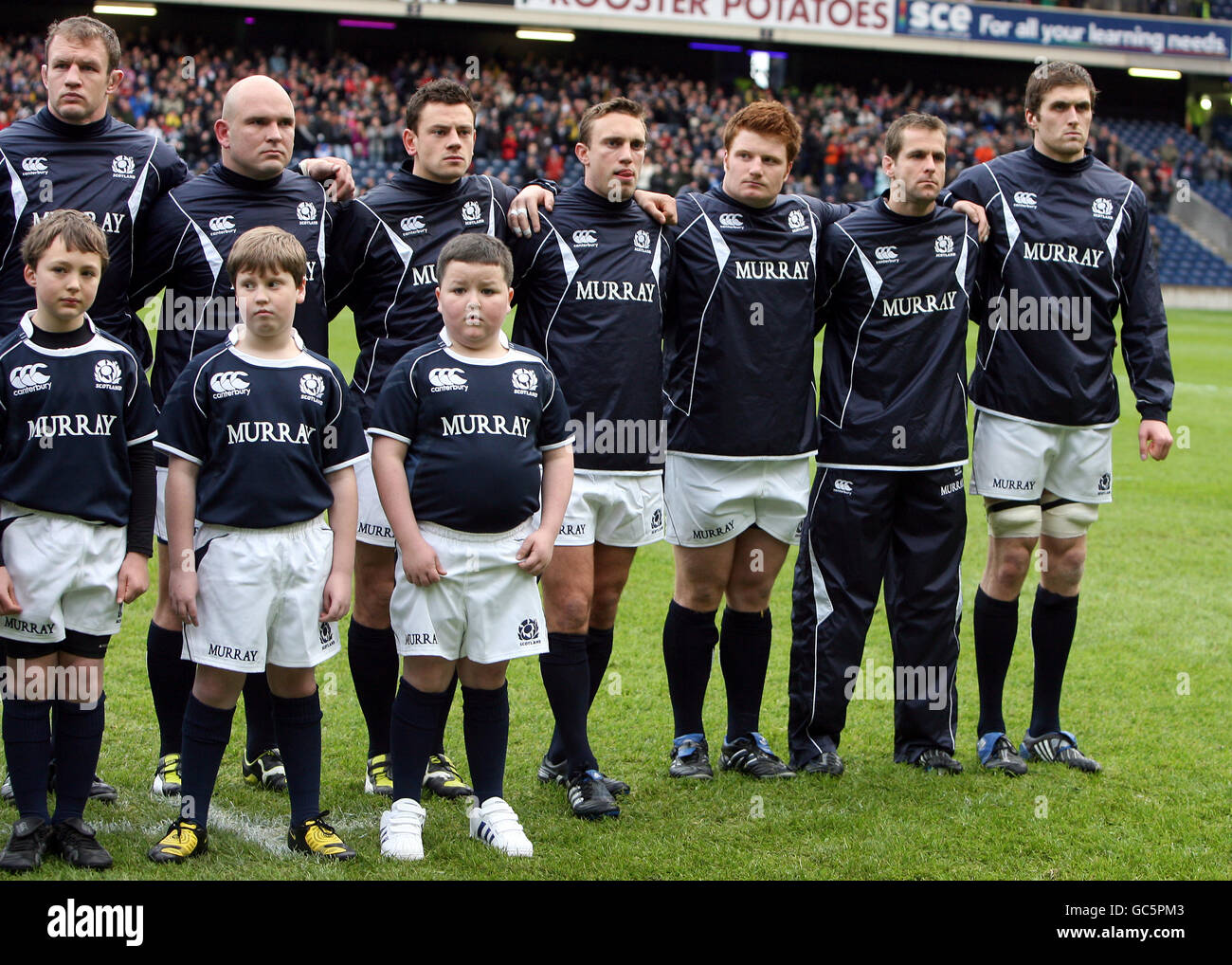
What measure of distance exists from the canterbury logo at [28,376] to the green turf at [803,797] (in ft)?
4.63

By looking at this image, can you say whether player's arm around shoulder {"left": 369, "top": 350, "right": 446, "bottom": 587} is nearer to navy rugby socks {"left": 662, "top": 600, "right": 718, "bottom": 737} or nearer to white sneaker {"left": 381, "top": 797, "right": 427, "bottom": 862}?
white sneaker {"left": 381, "top": 797, "right": 427, "bottom": 862}

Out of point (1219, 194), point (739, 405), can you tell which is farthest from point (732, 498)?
point (1219, 194)

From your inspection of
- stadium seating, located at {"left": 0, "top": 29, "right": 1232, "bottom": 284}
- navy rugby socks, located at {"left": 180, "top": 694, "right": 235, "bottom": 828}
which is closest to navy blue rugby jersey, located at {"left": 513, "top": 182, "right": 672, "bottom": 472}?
navy rugby socks, located at {"left": 180, "top": 694, "right": 235, "bottom": 828}

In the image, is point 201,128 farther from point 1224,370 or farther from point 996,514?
point 996,514

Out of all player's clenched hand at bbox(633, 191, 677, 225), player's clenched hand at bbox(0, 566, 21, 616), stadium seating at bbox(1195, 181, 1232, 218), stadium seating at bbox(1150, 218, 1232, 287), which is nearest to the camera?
player's clenched hand at bbox(0, 566, 21, 616)

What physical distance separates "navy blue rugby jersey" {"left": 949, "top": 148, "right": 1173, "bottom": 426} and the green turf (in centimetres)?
142

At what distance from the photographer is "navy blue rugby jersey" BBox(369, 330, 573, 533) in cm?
402

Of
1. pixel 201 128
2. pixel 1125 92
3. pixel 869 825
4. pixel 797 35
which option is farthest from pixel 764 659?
pixel 1125 92

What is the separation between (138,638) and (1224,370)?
64.1 feet

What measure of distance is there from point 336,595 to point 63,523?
825 mm

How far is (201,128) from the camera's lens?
27688mm

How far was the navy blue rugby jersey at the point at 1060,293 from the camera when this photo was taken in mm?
5055

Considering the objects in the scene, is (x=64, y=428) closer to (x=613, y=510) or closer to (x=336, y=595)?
(x=336, y=595)

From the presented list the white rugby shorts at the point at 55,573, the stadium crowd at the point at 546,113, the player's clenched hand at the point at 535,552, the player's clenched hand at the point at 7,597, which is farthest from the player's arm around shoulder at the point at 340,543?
the stadium crowd at the point at 546,113
